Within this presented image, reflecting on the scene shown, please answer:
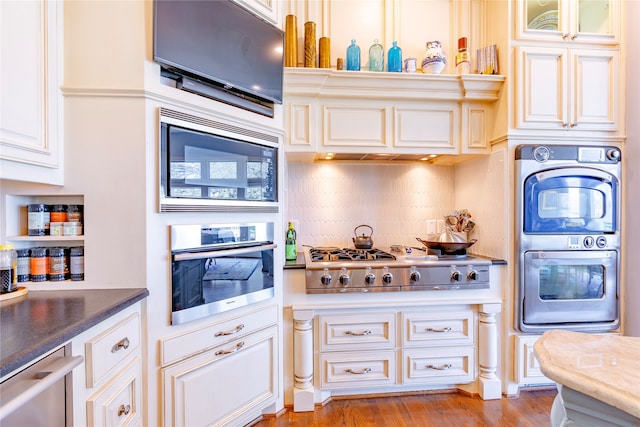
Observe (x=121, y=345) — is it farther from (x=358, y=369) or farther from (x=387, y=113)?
(x=387, y=113)

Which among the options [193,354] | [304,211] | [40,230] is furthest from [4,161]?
[304,211]

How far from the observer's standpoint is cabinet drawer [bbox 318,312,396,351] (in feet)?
6.56

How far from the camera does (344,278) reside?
196 cm

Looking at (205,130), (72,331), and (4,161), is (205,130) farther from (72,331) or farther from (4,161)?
(72,331)

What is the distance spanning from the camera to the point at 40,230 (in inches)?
53.7

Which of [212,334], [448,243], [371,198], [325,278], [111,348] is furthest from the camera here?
[371,198]

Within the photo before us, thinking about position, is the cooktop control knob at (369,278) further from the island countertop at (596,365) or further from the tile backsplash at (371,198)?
the island countertop at (596,365)

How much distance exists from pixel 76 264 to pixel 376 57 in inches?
87.4

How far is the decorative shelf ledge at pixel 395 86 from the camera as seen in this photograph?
6.77 ft

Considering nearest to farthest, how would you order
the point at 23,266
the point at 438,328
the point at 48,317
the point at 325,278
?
1. the point at 48,317
2. the point at 23,266
3. the point at 325,278
4. the point at 438,328

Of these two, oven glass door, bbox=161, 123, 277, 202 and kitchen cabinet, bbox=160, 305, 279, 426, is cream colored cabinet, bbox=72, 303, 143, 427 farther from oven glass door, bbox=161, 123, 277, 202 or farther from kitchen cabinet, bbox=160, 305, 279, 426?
oven glass door, bbox=161, 123, 277, 202

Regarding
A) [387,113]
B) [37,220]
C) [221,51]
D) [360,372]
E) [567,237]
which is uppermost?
[221,51]

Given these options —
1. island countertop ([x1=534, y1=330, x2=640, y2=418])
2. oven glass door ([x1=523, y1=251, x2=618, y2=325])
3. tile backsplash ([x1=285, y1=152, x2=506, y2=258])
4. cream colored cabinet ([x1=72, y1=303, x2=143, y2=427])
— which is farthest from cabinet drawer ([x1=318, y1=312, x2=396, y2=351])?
island countertop ([x1=534, y1=330, x2=640, y2=418])

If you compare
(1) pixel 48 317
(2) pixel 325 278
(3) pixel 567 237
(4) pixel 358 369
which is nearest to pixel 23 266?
(1) pixel 48 317
